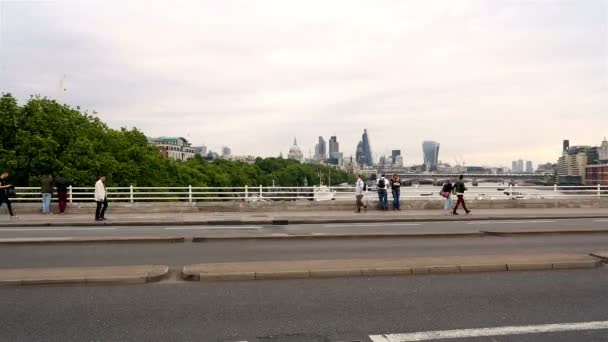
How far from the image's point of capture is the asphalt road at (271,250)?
9.60m

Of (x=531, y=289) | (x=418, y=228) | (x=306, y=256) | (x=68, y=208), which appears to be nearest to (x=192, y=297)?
(x=306, y=256)

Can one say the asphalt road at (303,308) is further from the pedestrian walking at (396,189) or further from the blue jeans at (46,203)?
the blue jeans at (46,203)

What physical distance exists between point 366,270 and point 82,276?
184 inches

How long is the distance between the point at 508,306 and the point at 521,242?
6469mm

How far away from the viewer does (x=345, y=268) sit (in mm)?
8070

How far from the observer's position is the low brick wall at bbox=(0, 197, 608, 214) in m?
20.9

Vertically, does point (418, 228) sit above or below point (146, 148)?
below

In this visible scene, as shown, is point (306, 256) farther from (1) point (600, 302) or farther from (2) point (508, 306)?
(1) point (600, 302)

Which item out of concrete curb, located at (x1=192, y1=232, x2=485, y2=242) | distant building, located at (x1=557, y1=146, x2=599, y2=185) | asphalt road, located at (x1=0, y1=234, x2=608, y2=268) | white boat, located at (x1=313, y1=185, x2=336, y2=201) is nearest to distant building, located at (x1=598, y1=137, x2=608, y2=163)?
distant building, located at (x1=557, y1=146, x2=599, y2=185)

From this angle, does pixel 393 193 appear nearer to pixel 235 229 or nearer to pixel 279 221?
pixel 279 221

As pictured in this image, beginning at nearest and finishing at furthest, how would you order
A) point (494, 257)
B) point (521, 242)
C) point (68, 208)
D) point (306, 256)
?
point (494, 257)
point (306, 256)
point (521, 242)
point (68, 208)

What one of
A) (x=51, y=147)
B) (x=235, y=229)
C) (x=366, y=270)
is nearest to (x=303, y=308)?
(x=366, y=270)

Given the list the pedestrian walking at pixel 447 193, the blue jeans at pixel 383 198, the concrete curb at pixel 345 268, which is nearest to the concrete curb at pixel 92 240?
the concrete curb at pixel 345 268

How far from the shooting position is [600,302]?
257 inches
